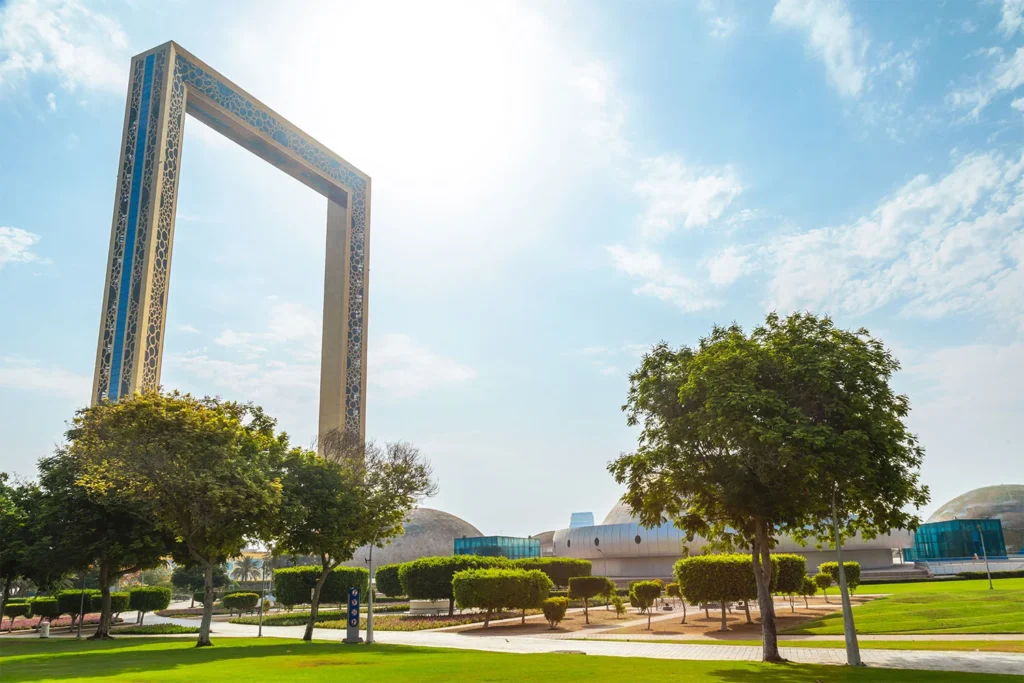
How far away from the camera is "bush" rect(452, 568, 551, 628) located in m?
37.0

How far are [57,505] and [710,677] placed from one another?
27.5 meters

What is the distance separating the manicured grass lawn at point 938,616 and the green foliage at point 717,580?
9.94 ft

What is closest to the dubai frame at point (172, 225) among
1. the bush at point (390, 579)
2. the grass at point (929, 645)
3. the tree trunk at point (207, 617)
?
the bush at point (390, 579)

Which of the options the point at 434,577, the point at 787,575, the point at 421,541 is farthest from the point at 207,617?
the point at 421,541

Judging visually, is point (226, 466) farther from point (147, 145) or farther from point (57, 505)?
point (147, 145)

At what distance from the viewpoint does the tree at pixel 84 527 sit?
2989 cm

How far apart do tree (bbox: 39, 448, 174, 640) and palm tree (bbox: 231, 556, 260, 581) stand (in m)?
71.3

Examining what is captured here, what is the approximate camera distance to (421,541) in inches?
3406

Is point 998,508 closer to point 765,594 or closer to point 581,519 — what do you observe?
point 581,519

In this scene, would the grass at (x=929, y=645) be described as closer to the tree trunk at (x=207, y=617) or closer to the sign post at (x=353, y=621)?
the sign post at (x=353, y=621)

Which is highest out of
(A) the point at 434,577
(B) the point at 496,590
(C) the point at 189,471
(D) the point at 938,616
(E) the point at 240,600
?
(C) the point at 189,471

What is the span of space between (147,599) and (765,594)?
1843 inches

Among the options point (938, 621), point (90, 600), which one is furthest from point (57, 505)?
point (938, 621)

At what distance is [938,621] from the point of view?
26828mm
